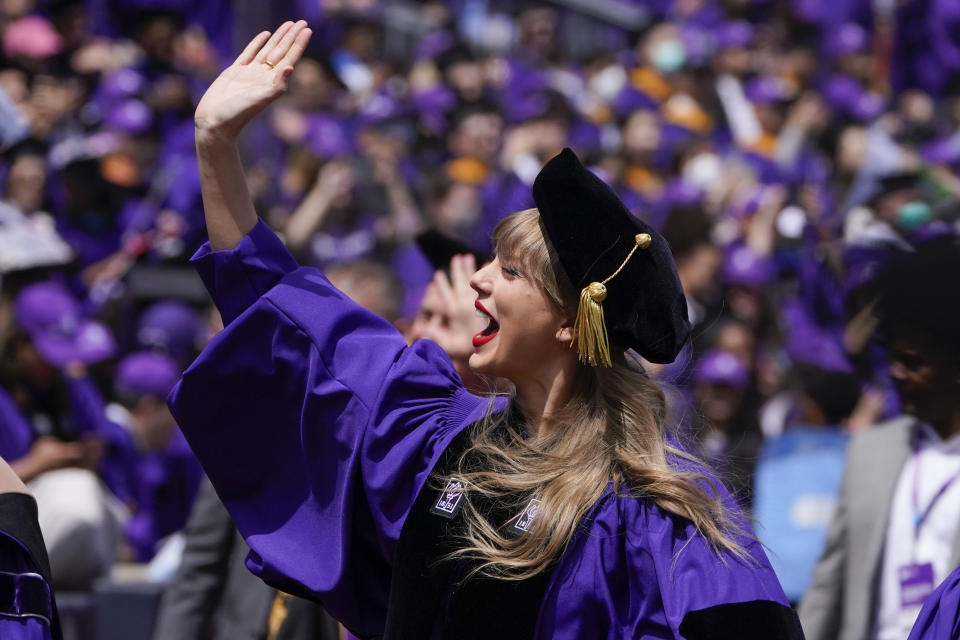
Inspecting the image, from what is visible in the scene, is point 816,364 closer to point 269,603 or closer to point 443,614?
point 269,603

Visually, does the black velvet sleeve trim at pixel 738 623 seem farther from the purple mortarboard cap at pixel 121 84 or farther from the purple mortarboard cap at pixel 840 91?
the purple mortarboard cap at pixel 840 91

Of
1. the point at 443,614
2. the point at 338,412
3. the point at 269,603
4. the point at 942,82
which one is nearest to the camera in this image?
the point at 443,614

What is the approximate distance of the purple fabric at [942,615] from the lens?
296cm

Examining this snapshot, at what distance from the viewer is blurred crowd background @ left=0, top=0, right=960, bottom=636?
5.68 meters

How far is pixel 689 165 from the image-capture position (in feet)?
36.6

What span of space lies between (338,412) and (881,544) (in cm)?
215

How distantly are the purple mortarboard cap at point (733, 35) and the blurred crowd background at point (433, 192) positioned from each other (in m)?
0.07

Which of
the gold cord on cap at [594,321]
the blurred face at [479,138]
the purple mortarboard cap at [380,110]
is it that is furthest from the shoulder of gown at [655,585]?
the purple mortarboard cap at [380,110]

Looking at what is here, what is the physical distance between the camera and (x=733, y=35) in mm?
14805

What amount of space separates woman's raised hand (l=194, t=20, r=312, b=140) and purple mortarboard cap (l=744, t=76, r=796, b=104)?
10.4m

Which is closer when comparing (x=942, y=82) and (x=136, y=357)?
(x=136, y=357)

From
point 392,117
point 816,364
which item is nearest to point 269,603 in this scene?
point 816,364

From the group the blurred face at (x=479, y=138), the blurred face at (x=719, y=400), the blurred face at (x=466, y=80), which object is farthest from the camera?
the blurred face at (x=466, y=80)

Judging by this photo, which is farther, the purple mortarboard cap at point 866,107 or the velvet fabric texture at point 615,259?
the purple mortarboard cap at point 866,107
